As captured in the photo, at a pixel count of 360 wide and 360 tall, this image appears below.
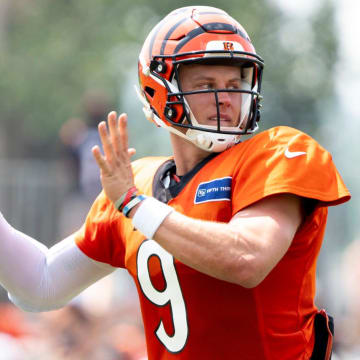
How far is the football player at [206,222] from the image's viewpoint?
2.95 m

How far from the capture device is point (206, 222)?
2947 millimetres

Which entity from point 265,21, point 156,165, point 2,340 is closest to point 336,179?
point 156,165

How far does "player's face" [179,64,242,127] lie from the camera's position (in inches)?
136

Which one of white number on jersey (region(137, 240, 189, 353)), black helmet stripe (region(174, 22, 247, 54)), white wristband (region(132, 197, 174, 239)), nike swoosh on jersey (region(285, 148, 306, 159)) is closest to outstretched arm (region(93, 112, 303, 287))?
white wristband (region(132, 197, 174, 239))

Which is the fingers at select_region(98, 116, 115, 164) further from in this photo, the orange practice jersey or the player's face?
the player's face

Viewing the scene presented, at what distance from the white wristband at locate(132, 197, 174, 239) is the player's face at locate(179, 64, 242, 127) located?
0.59 metres

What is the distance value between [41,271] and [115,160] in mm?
925

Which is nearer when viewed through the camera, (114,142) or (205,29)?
(114,142)

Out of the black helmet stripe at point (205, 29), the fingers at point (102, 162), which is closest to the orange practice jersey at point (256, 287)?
the fingers at point (102, 162)

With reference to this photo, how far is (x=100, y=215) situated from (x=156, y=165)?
316 mm

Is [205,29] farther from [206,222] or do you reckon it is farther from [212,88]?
[206,222]

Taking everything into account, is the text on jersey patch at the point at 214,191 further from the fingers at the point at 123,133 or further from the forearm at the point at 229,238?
the fingers at the point at 123,133

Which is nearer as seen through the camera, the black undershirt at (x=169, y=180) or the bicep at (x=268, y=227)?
the bicep at (x=268, y=227)

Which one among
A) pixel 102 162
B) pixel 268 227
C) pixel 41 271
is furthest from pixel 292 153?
pixel 41 271
